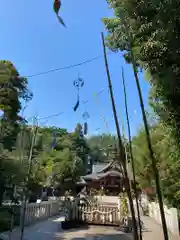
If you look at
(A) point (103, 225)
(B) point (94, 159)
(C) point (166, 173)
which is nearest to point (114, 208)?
(A) point (103, 225)

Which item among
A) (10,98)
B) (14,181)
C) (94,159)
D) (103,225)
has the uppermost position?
(94,159)

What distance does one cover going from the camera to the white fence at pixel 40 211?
7576mm

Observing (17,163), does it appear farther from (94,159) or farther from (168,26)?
(94,159)

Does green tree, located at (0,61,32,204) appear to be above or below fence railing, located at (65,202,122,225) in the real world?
above

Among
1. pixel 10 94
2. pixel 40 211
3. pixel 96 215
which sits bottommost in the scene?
pixel 96 215

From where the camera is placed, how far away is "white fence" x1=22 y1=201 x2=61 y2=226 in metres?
7.58

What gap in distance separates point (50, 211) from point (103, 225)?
11.9 ft

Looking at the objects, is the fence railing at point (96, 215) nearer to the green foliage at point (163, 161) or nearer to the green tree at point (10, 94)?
the green foliage at point (163, 161)

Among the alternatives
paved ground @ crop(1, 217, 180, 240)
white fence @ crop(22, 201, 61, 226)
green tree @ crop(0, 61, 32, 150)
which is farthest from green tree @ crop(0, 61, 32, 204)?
white fence @ crop(22, 201, 61, 226)

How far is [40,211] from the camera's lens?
8.78 metres

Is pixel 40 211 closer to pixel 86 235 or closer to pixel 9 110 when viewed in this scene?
pixel 86 235

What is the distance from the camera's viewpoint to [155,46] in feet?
11.6

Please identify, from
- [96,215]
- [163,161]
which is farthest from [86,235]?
[163,161]

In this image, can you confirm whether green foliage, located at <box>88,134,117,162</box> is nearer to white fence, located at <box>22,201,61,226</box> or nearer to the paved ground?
the paved ground
